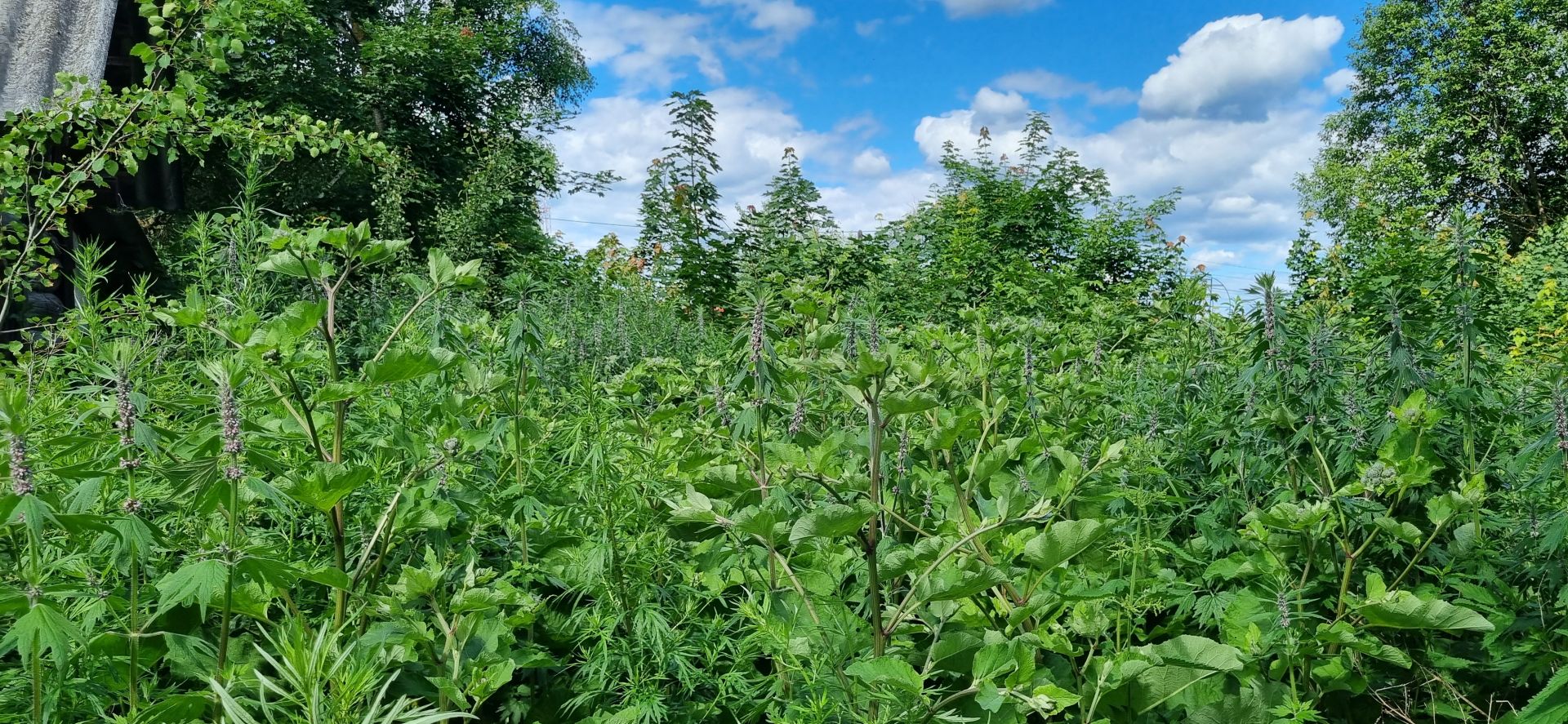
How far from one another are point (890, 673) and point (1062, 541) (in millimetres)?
443

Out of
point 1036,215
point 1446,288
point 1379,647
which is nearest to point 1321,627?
point 1379,647

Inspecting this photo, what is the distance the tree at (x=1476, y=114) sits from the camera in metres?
21.0

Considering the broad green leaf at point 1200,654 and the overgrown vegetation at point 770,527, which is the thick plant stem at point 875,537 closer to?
the overgrown vegetation at point 770,527

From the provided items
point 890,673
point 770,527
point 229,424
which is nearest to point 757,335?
point 770,527

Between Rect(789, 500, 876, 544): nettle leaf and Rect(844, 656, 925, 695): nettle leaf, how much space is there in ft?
0.72

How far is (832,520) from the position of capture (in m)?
1.41

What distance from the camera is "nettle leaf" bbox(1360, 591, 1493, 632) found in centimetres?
172

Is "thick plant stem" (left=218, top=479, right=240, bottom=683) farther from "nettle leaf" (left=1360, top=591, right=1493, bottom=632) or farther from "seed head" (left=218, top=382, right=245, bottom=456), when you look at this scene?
"nettle leaf" (left=1360, top=591, right=1493, bottom=632)

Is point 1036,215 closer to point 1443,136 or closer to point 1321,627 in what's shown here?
point 1321,627

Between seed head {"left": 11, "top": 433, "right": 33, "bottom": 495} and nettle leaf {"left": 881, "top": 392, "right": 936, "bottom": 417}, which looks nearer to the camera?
seed head {"left": 11, "top": 433, "right": 33, "bottom": 495}

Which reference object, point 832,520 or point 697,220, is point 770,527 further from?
point 697,220

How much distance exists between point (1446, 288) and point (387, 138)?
52.9ft

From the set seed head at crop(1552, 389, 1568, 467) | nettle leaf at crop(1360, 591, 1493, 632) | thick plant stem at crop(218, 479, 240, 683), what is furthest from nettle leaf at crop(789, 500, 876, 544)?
seed head at crop(1552, 389, 1568, 467)

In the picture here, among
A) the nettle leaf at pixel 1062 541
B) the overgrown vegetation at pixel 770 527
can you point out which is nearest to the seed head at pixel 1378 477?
the overgrown vegetation at pixel 770 527
